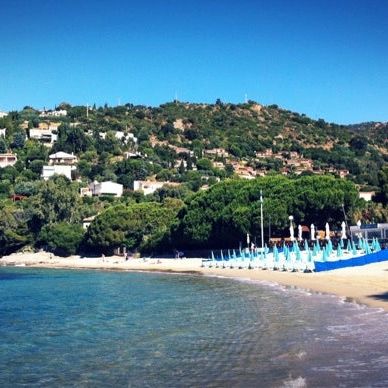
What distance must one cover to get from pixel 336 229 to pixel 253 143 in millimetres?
110258

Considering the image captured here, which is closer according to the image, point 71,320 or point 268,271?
point 71,320

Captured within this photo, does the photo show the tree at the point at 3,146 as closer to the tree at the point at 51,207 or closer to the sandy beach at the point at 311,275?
the tree at the point at 51,207

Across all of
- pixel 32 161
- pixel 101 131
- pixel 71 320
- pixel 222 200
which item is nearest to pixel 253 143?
pixel 101 131

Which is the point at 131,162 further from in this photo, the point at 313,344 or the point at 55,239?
the point at 313,344

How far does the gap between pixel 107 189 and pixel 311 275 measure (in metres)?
79.8

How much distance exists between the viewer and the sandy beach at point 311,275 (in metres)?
27.3

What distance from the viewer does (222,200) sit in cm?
6412

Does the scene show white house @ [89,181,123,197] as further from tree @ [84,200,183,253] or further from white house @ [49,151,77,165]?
tree @ [84,200,183,253]

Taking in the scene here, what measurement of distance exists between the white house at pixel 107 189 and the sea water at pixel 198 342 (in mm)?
82762

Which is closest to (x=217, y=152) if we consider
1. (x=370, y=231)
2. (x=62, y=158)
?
(x=62, y=158)

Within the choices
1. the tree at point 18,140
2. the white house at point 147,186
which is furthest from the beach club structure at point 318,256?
the tree at point 18,140

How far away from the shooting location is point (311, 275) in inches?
1505

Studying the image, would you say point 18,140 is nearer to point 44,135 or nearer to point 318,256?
point 44,135

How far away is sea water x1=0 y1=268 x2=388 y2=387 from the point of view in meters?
12.9
